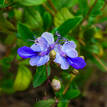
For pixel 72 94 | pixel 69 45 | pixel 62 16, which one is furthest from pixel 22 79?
pixel 69 45

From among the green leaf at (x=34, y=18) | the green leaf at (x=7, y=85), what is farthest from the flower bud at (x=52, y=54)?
the green leaf at (x=7, y=85)

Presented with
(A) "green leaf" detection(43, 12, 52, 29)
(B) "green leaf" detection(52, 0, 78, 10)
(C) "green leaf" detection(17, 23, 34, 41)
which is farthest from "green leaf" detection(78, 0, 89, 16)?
(C) "green leaf" detection(17, 23, 34, 41)

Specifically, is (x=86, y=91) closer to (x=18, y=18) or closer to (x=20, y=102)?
(x=20, y=102)

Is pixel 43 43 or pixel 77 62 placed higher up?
pixel 43 43

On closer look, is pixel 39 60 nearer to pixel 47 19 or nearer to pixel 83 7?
pixel 47 19

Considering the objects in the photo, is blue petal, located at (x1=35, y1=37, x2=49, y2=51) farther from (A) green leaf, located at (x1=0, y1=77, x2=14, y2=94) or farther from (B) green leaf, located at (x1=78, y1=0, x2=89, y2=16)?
(A) green leaf, located at (x1=0, y1=77, x2=14, y2=94)

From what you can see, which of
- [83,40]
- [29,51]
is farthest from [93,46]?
[29,51]

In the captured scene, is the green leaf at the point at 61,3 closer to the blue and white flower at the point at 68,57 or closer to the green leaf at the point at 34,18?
the green leaf at the point at 34,18
